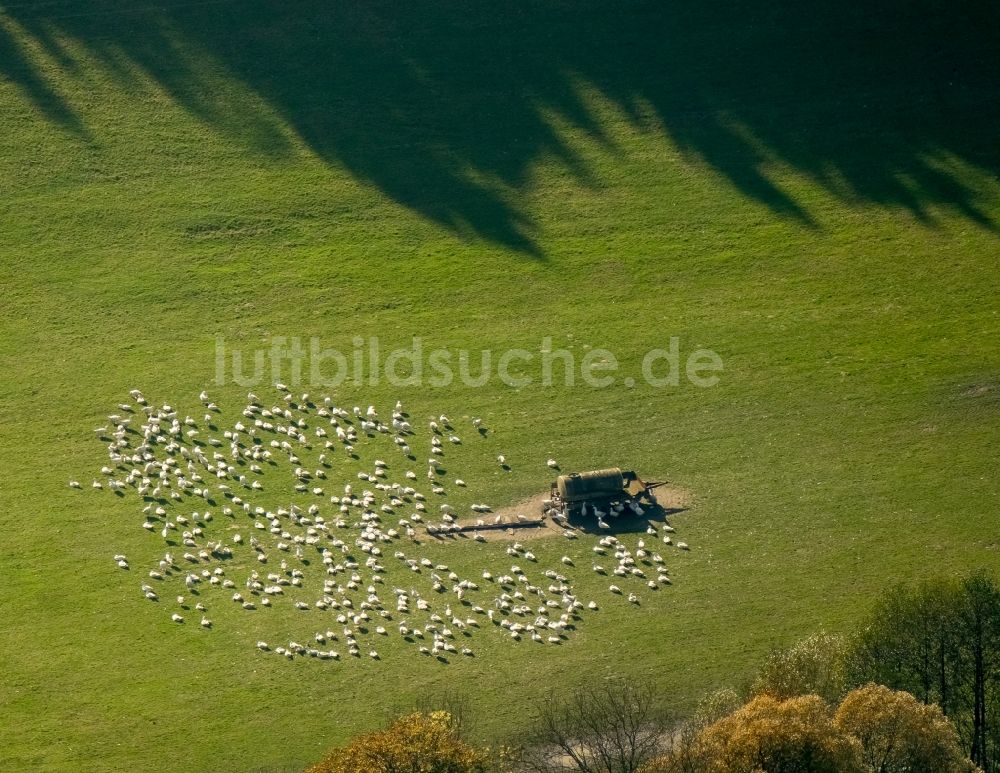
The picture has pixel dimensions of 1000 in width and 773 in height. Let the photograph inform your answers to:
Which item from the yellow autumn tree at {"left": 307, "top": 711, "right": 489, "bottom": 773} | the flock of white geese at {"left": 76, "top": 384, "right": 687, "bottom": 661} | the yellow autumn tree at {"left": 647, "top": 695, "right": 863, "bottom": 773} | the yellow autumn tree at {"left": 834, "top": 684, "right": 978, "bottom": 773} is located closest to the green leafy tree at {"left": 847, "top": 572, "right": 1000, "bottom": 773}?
the yellow autumn tree at {"left": 834, "top": 684, "right": 978, "bottom": 773}

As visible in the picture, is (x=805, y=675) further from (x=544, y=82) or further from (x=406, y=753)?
(x=544, y=82)

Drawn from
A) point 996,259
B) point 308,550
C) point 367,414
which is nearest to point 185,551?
point 308,550

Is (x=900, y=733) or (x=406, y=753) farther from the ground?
(x=900, y=733)

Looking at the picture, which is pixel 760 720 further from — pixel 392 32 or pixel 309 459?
pixel 392 32

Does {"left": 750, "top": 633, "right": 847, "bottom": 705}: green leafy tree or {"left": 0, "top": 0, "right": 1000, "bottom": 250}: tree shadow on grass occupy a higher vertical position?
{"left": 0, "top": 0, "right": 1000, "bottom": 250}: tree shadow on grass

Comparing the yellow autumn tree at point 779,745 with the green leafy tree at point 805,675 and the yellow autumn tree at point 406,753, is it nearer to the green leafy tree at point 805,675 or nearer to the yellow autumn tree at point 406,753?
the green leafy tree at point 805,675

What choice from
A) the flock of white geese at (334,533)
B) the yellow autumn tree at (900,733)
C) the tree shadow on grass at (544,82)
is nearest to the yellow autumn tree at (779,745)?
the yellow autumn tree at (900,733)

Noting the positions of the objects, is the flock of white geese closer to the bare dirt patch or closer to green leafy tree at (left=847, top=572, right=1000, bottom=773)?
the bare dirt patch

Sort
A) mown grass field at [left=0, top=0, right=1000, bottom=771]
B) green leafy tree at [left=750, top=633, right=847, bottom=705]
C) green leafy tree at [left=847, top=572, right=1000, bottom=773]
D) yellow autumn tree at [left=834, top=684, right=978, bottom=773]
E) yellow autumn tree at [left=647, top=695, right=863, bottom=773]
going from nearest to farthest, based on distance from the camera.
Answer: yellow autumn tree at [left=647, top=695, right=863, bottom=773] → yellow autumn tree at [left=834, top=684, right=978, bottom=773] → green leafy tree at [left=750, top=633, right=847, bottom=705] → green leafy tree at [left=847, top=572, right=1000, bottom=773] → mown grass field at [left=0, top=0, right=1000, bottom=771]

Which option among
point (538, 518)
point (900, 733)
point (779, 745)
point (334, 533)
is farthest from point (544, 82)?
point (900, 733)
